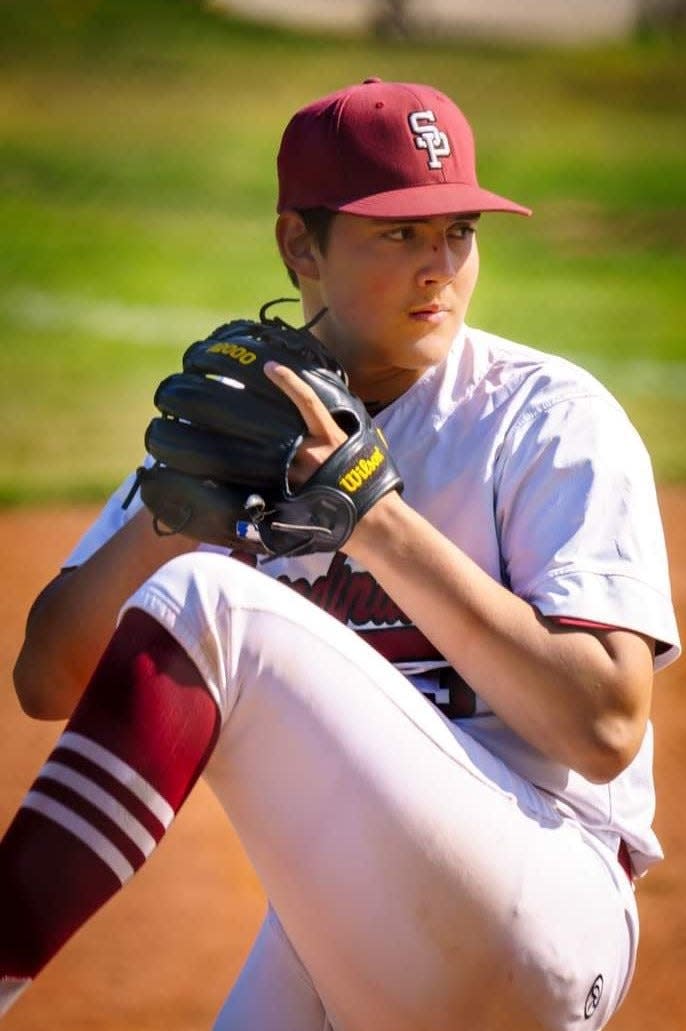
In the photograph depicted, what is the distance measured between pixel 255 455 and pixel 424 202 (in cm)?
40

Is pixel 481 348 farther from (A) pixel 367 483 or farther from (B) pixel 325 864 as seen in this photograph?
(B) pixel 325 864

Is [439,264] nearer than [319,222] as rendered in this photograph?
Yes

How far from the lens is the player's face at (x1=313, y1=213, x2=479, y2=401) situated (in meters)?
2.04

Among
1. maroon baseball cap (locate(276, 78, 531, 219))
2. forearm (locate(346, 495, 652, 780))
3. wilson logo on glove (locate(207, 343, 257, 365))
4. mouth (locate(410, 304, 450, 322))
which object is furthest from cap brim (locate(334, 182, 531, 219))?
forearm (locate(346, 495, 652, 780))

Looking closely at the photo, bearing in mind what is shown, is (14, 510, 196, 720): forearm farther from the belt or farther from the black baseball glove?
the belt

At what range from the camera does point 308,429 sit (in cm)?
184

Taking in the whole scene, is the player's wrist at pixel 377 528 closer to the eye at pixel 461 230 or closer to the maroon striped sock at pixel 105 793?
the maroon striped sock at pixel 105 793

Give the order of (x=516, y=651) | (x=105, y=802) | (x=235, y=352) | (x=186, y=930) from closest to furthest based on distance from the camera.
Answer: (x=105, y=802), (x=516, y=651), (x=235, y=352), (x=186, y=930)

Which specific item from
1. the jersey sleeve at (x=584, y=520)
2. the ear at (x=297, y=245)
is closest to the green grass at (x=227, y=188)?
the ear at (x=297, y=245)

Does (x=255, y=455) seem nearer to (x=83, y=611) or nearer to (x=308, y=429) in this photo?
(x=308, y=429)

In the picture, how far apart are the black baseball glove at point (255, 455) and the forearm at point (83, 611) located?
177 millimetres

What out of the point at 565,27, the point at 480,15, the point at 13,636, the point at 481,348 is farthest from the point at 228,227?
the point at 481,348

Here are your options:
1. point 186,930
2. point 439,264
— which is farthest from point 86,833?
point 186,930

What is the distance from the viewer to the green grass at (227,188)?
7.89m
